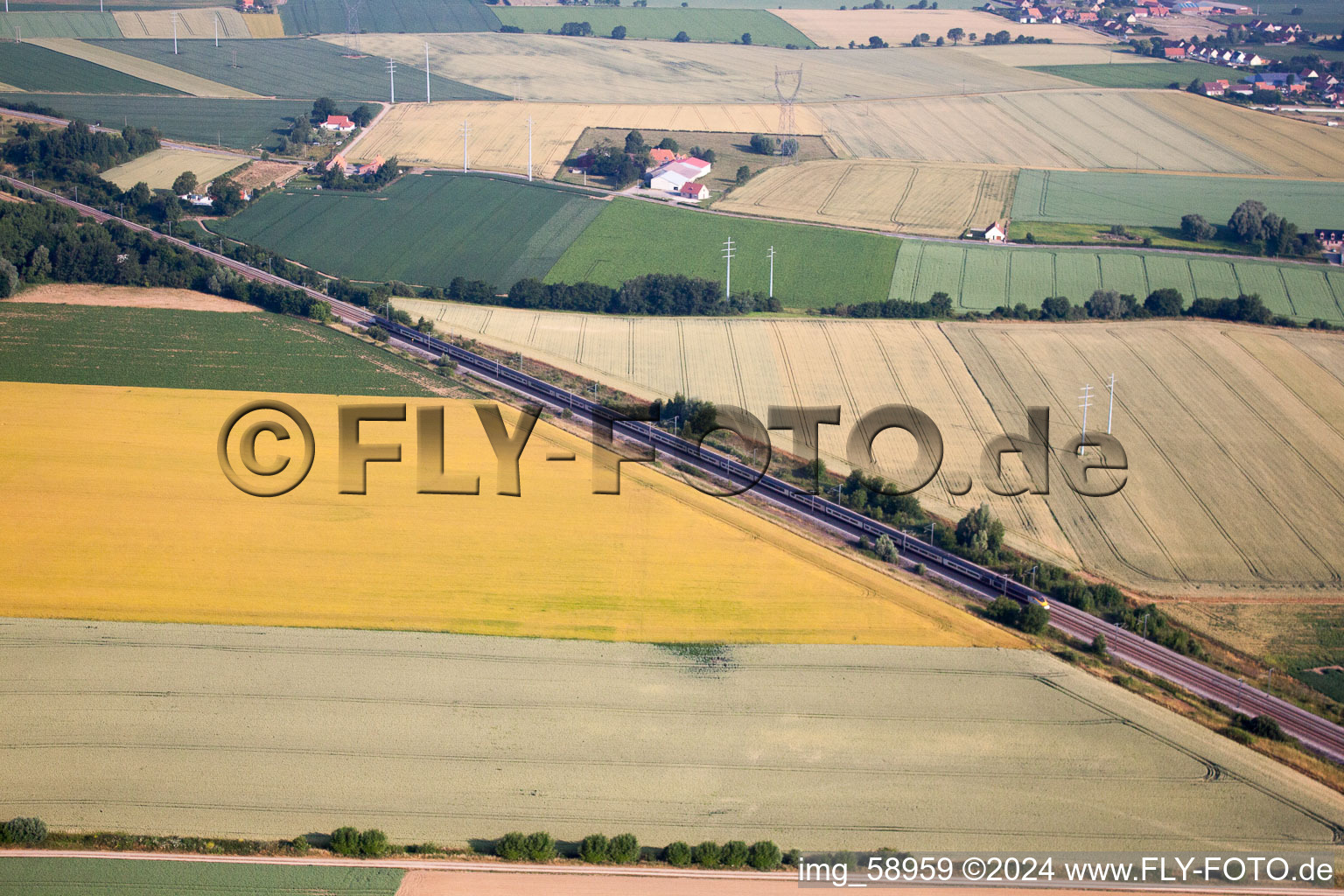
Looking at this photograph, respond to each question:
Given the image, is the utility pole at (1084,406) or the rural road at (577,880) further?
the utility pole at (1084,406)

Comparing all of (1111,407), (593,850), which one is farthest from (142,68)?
(593,850)

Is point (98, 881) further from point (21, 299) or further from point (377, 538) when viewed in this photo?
point (21, 299)

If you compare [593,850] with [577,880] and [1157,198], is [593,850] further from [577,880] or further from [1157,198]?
[1157,198]

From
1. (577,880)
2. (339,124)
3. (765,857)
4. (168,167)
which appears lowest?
(577,880)

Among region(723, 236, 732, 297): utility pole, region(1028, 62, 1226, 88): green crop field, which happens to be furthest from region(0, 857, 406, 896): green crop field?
region(1028, 62, 1226, 88): green crop field

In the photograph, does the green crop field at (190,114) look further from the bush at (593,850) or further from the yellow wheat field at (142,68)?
the bush at (593,850)

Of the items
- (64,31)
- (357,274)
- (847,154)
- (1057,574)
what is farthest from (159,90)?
(1057,574)

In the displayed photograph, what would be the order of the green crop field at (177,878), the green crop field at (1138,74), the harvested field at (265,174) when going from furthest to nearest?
the green crop field at (1138,74) < the harvested field at (265,174) < the green crop field at (177,878)

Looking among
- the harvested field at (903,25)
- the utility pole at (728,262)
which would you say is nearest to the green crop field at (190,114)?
the utility pole at (728,262)
